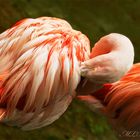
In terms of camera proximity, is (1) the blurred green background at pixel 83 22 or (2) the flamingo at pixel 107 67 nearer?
(2) the flamingo at pixel 107 67

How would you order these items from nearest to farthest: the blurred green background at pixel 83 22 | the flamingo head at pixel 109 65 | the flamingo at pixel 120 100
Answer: the flamingo head at pixel 109 65
the flamingo at pixel 120 100
the blurred green background at pixel 83 22

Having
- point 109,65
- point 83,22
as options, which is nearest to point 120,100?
point 109,65

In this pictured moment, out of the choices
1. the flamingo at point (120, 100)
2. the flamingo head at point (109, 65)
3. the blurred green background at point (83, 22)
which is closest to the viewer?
the flamingo head at point (109, 65)

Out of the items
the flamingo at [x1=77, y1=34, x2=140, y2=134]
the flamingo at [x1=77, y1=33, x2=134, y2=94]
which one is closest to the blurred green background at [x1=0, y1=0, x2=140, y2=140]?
the flamingo at [x1=77, y1=34, x2=140, y2=134]

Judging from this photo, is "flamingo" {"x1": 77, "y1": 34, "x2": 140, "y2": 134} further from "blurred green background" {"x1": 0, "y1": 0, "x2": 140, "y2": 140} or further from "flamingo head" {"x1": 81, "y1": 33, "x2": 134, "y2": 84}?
"blurred green background" {"x1": 0, "y1": 0, "x2": 140, "y2": 140}

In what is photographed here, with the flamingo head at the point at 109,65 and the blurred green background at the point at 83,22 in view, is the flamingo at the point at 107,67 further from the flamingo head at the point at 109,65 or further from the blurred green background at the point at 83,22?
the blurred green background at the point at 83,22

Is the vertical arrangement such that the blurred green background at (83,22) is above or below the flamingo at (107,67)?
below

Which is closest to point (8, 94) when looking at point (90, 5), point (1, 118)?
point (1, 118)

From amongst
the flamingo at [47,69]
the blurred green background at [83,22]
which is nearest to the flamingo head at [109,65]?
the flamingo at [47,69]
